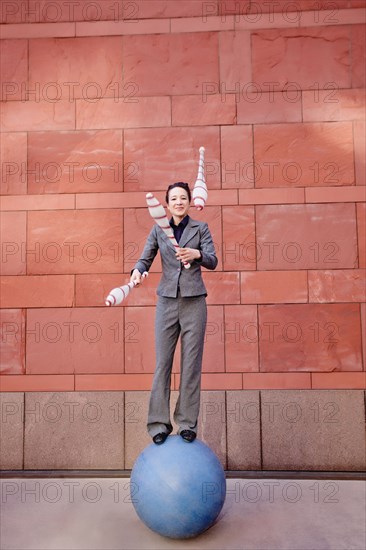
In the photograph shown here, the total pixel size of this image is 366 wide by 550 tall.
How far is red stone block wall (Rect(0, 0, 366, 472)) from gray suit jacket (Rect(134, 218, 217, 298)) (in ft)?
4.09

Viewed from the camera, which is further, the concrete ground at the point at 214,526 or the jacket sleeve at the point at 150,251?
the jacket sleeve at the point at 150,251

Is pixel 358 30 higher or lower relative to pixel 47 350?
higher

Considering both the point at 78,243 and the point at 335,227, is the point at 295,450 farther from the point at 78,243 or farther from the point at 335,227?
the point at 78,243

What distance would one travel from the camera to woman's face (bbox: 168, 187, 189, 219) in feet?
10.7

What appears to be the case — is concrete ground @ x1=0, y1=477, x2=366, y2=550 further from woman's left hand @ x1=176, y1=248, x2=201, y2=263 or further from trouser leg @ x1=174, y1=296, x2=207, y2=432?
woman's left hand @ x1=176, y1=248, x2=201, y2=263

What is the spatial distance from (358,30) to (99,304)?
12.4 ft

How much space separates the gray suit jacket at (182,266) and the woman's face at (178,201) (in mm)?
131

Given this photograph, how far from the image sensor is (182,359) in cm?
328

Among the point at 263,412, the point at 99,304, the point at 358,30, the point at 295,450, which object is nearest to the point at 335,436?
the point at 295,450

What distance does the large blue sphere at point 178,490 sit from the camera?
2.88m

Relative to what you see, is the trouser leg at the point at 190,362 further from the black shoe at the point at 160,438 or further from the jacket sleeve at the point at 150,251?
the jacket sleeve at the point at 150,251

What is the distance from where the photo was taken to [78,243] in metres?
4.70

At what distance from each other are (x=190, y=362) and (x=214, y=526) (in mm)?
1159

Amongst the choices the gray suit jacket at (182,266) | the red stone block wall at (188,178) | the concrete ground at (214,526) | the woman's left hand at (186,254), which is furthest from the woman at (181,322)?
the red stone block wall at (188,178)
